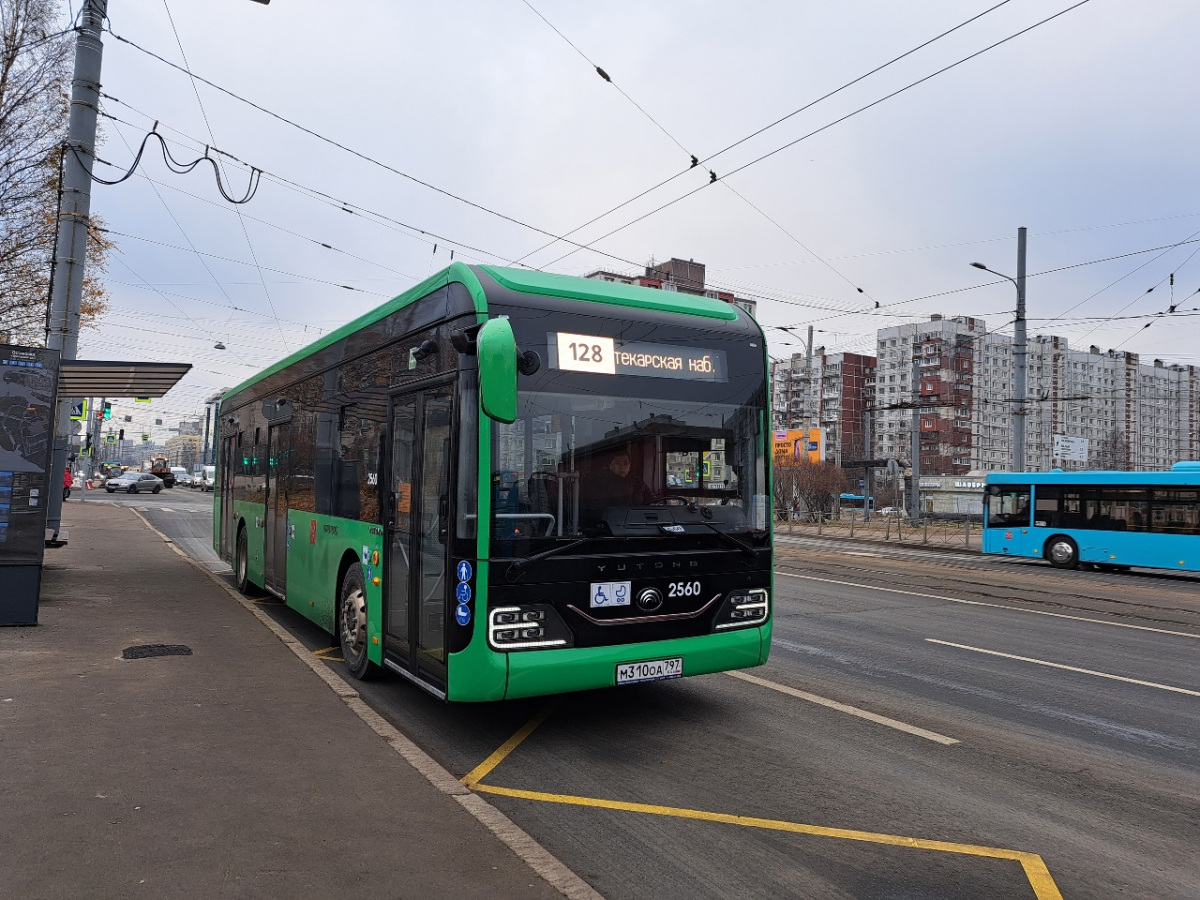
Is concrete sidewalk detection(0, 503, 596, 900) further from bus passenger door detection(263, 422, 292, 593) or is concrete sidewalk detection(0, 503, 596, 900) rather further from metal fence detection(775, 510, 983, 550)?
metal fence detection(775, 510, 983, 550)

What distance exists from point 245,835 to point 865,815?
3114 mm

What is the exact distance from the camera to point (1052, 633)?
11305mm

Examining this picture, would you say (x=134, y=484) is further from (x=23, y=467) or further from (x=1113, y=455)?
(x=1113, y=455)

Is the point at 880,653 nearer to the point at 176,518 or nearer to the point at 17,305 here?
the point at 17,305

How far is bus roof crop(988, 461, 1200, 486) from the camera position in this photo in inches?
832

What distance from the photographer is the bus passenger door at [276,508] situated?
1018cm

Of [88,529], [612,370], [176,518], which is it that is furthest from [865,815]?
[176,518]

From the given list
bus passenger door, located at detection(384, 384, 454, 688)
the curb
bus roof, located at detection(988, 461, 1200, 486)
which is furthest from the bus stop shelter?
bus roof, located at detection(988, 461, 1200, 486)

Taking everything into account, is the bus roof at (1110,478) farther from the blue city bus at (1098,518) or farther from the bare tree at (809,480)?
the bare tree at (809,480)

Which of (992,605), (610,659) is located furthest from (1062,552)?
(610,659)

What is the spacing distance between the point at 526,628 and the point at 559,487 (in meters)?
0.90

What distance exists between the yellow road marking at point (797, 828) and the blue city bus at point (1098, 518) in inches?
805

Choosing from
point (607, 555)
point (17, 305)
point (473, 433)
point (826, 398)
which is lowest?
point (607, 555)

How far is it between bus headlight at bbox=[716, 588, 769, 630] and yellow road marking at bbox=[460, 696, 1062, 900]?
69.3 inches
